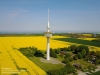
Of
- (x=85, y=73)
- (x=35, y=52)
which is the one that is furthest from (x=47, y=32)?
(x=85, y=73)

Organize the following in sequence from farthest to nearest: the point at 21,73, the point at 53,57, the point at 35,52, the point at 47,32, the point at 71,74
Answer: the point at 35,52 < the point at 53,57 < the point at 47,32 < the point at 71,74 < the point at 21,73

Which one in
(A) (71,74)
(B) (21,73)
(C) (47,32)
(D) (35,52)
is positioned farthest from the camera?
(D) (35,52)

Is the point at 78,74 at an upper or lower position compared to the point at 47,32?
lower

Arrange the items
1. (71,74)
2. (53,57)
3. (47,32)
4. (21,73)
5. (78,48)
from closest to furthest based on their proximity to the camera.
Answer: (21,73), (71,74), (47,32), (53,57), (78,48)

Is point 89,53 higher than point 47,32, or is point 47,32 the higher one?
point 47,32

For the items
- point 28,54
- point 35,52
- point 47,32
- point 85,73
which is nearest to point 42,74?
point 85,73

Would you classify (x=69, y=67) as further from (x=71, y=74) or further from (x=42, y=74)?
(x=42, y=74)

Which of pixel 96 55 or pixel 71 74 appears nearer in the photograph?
pixel 71 74

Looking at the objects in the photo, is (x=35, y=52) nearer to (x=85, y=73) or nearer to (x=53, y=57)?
(x=53, y=57)

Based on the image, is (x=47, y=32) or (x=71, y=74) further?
(x=47, y=32)
